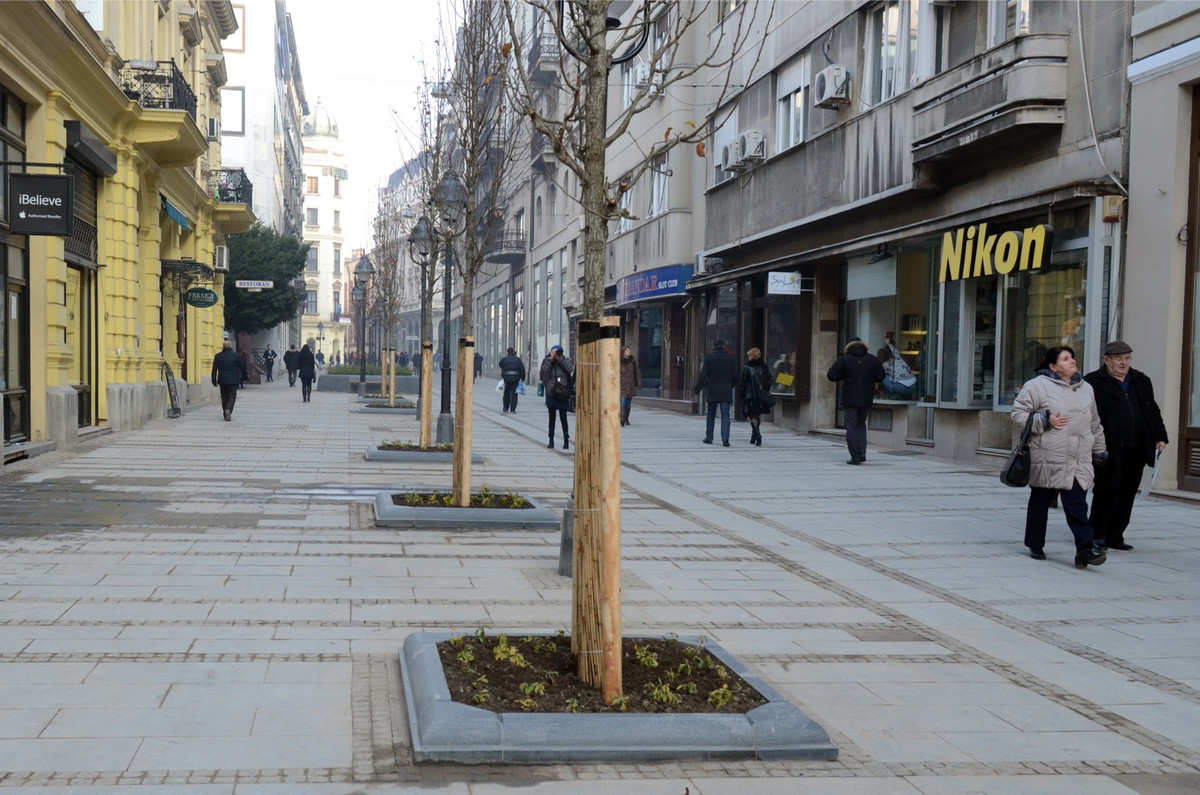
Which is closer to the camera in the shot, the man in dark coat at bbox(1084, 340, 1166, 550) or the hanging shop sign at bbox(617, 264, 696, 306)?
the man in dark coat at bbox(1084, 340, 1166, 550)

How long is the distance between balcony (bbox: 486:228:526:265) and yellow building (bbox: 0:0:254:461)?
927 inches

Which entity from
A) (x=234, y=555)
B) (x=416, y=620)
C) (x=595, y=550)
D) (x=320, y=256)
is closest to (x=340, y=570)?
(x=234, y=555)

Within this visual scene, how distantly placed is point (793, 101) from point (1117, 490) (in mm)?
15667

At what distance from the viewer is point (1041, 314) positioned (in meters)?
16.2

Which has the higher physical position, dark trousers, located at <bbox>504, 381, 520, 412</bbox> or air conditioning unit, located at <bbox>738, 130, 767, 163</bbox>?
air conditioning unit, located at <bbox>738, 130, 767, 163</bbox>

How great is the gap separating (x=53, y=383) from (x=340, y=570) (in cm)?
1027

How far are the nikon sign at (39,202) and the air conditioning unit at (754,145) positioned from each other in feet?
49.0

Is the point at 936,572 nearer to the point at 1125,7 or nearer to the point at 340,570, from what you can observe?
the point at 340,570

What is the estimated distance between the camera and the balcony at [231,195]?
119ft

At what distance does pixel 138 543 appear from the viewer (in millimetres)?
9305

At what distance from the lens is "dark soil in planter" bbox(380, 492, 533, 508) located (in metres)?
11.2

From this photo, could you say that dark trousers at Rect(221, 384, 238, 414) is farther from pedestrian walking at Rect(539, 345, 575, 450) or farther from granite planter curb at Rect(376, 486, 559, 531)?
granite planter curb at Rect(376, 486, 559, 531)

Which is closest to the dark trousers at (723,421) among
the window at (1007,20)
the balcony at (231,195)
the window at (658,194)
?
the window at (1007,20)

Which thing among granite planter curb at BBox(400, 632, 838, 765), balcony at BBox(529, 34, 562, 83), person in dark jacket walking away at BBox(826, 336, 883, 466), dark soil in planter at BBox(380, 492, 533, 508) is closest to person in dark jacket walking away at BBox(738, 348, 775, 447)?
person in dark jacket walking away at BBox(826, 336, 883, 466)
